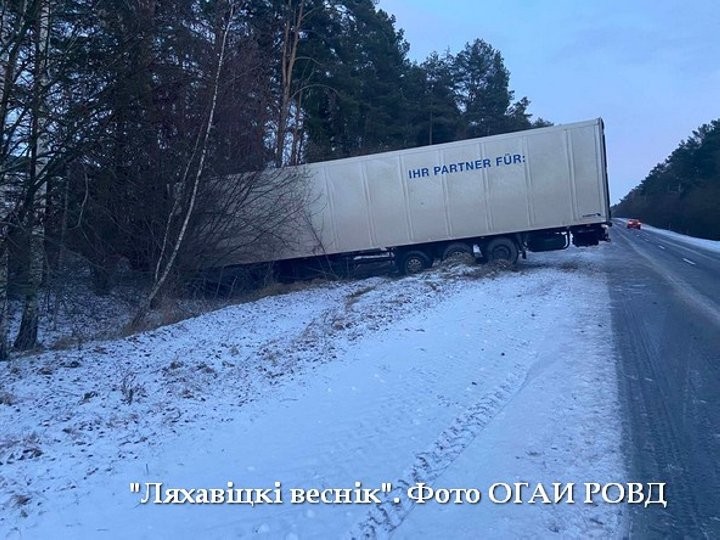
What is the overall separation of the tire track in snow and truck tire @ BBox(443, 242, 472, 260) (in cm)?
1366

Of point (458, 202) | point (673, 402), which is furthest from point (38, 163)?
point (458, 202)

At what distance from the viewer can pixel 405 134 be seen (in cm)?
3975

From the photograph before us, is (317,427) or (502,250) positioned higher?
(502,250)

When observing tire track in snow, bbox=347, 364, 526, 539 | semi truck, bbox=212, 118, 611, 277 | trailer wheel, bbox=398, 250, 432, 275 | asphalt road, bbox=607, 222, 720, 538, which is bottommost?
asphalt road, bbox=607, 222, 720, 538

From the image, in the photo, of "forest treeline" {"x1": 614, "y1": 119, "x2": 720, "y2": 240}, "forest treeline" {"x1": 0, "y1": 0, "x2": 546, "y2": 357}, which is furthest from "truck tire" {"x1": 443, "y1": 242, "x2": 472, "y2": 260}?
"forest treeline" {"x1": 614, "y1": 119, "x2": 720, "y2": 240}

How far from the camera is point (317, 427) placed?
6309mm

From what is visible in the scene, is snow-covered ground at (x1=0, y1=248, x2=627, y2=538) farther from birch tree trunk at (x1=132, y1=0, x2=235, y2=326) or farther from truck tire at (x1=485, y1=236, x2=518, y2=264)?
truck tire at (x1=485, y1=236, x2=518, y2=264)

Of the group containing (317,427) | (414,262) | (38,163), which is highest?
(38,163)

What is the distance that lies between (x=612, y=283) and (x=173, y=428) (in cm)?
1428

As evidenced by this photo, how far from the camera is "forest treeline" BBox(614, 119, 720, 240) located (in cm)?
5947

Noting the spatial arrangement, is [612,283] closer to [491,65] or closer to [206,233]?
[206,233]

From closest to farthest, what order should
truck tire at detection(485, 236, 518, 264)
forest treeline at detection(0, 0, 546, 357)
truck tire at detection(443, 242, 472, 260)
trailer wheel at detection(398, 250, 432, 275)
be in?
forest treeline at detection(0, 0, 546, 357) < truck tire at detection(485, 236, 518, 264) < truck tire at detection(443, 242, 472, 260) < trailer wheel at detection(398, 250, 432, 275)

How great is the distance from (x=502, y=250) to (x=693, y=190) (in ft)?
196

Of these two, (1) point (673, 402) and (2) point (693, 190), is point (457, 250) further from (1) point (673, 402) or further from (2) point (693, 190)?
(2) point (693, 190)
